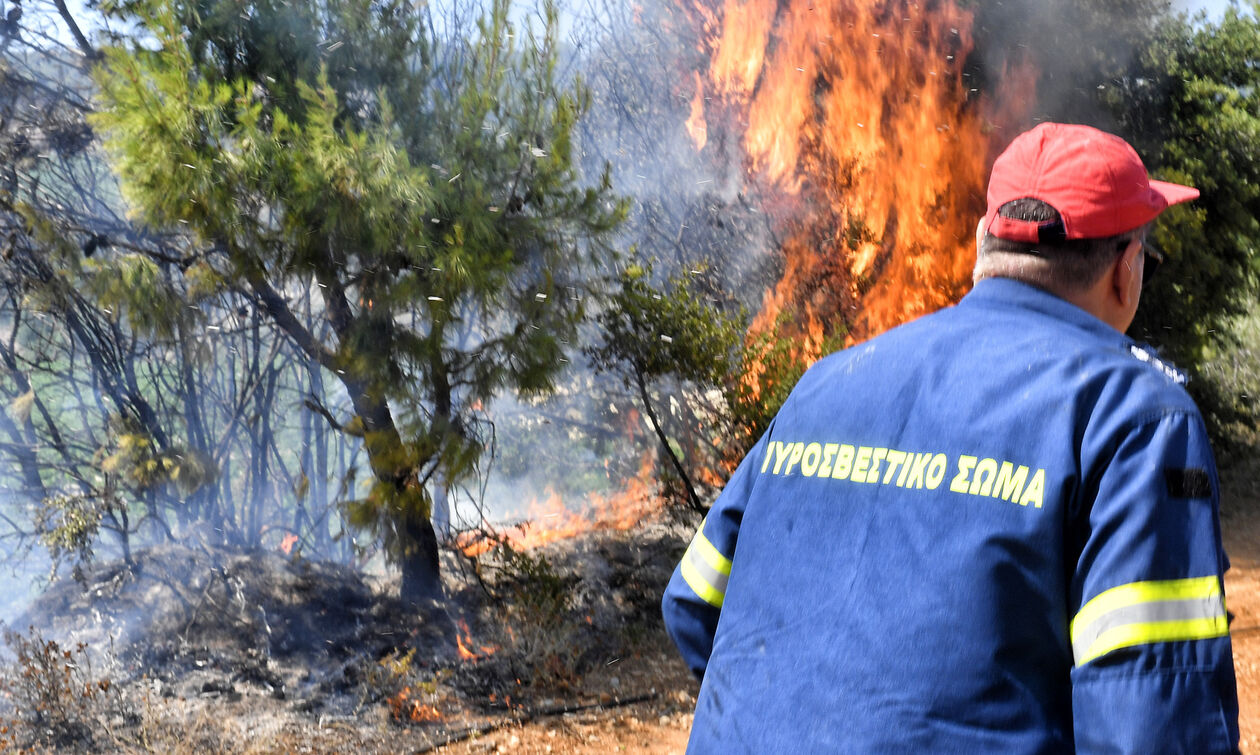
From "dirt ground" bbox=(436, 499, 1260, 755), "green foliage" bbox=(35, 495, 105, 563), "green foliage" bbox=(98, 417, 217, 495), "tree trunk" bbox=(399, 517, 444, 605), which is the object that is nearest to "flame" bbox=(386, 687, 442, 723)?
"dirt ground" bbox=(436, 499, 1260, 755)

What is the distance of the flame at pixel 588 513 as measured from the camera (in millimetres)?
8859

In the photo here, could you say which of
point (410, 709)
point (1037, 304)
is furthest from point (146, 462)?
point (1037, 304)

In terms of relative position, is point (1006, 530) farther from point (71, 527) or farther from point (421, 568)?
point (71, 527)

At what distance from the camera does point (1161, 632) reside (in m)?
1.11

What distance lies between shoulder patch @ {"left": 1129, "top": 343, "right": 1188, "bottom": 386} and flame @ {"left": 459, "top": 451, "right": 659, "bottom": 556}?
7.20 meters

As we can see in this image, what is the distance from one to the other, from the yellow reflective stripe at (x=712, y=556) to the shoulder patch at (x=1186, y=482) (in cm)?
73

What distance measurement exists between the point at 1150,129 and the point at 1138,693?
12.0 metres

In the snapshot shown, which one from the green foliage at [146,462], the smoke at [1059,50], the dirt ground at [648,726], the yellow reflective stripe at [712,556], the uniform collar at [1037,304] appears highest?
the smoke at [1059,50]

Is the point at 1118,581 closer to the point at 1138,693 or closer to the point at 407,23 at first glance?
the point at 1138,693

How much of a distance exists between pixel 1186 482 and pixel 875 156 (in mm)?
8806

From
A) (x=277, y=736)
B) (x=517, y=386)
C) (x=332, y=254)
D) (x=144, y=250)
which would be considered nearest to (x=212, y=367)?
(x=144, y=250)

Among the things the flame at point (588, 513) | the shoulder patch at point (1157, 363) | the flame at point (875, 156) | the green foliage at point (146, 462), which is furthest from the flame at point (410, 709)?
the shoulder patch at point (1157, 363)

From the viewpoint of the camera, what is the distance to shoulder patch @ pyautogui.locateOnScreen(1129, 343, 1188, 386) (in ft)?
4.28

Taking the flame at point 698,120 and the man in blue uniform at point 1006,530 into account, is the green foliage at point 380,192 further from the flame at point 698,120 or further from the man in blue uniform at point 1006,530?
the man in blue uniform at point 1006,530
